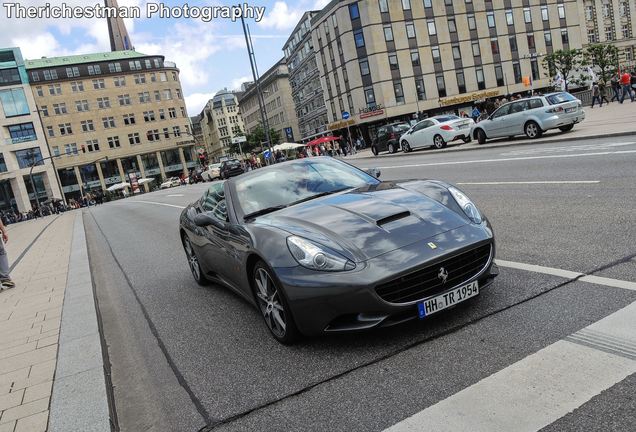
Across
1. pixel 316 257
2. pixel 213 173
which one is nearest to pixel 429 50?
pixel 213 173

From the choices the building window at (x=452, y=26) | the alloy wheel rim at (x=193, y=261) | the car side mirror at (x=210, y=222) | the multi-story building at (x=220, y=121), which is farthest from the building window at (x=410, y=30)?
the multi-story building at (x=220, y=121)

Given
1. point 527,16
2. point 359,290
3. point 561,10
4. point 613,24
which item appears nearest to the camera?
point 359,290

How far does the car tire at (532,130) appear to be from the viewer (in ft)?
61.8

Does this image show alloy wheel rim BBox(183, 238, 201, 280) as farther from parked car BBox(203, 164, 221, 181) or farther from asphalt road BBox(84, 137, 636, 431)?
parked car BBox(203, 164, 221, 181)

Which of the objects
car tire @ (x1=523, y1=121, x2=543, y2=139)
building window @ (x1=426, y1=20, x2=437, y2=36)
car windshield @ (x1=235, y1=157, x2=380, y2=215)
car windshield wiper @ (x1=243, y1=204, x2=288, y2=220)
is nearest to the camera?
car windshield wiper @ (x1=243, y1=204, x2=288, y2=220)

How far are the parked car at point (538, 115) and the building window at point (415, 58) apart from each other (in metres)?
46.9

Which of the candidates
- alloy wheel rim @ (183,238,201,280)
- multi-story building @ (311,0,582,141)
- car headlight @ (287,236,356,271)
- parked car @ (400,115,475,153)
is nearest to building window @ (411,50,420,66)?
multi-story building @ (311,0,582,141)

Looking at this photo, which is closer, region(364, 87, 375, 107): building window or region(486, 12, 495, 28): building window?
region(364, 87, 375, 107): building window

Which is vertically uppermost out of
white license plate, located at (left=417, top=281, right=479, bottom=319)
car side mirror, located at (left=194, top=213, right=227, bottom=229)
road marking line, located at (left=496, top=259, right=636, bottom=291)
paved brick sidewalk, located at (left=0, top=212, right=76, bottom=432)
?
car side mirror, located at (left=194, top=213, right=227, bottom=229)

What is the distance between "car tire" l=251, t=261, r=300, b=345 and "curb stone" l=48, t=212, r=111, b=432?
1.30 metres

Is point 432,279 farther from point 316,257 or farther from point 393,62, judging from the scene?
point 393,62

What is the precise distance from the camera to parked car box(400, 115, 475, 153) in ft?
81.0

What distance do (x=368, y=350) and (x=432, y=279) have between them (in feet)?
2.18

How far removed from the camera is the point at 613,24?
80625mm
